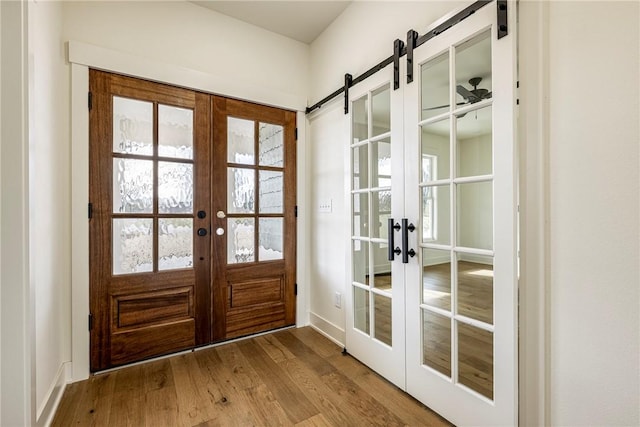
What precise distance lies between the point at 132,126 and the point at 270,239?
1.41m

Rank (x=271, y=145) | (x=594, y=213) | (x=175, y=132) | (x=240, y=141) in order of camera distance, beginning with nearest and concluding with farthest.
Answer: (x=594, y=213) → (x=175, y=132) → (x=240, y=141) → (x=271, y=145)

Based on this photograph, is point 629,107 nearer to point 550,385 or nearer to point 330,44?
point 550,385

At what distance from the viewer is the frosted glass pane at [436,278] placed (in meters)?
1.56

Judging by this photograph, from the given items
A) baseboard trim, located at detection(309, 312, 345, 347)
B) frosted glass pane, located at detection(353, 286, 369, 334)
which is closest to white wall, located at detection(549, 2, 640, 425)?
frosted glass pane, located at detection(353, 286, 369, 334)

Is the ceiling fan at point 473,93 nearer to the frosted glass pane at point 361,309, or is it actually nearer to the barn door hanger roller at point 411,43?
the barn door hanger roller at point 411,43

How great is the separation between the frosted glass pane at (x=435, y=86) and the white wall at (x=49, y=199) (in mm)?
1983

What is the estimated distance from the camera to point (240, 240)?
8.41ft

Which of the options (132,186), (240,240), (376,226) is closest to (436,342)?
(376,226)

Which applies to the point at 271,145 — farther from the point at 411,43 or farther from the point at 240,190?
the point at 411,43

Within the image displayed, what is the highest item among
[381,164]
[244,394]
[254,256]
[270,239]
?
[381,164]

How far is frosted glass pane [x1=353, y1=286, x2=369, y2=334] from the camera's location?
2.13 m

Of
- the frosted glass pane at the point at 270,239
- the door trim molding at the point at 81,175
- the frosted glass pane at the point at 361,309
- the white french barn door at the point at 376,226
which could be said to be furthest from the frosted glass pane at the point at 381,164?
the door trim molding at the point at 81,175

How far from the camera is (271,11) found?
8.00ft

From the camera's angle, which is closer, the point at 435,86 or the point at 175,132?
the point at 435,86
